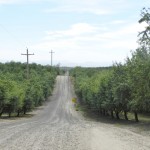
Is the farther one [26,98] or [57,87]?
[57,87]

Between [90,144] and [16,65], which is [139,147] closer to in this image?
[90,144]

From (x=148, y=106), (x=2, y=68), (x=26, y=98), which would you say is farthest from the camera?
(x=2, y=68)

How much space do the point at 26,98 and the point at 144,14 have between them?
39088 millimetres

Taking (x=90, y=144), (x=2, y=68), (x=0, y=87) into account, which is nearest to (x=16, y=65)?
(x=2, y=68)

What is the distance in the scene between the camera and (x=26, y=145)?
806 inches

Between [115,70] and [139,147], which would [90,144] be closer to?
[139,147]

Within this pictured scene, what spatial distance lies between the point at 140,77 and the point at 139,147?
1997 centimetres

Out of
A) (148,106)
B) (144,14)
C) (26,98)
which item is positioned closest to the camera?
(144,14)

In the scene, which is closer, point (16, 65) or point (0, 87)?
point (0, 87)

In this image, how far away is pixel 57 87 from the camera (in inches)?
6083

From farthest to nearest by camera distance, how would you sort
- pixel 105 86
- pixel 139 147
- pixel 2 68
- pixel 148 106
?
1. pixel 2 68
2. pixel 105 86
3. pixel 148 106
4. pixel 139 147

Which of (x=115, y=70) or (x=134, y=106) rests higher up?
(x=115, y=70)

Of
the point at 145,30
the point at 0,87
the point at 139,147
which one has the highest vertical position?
the point at 145,30

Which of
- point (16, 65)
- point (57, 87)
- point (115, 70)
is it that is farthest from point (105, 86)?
point (16, 65)
